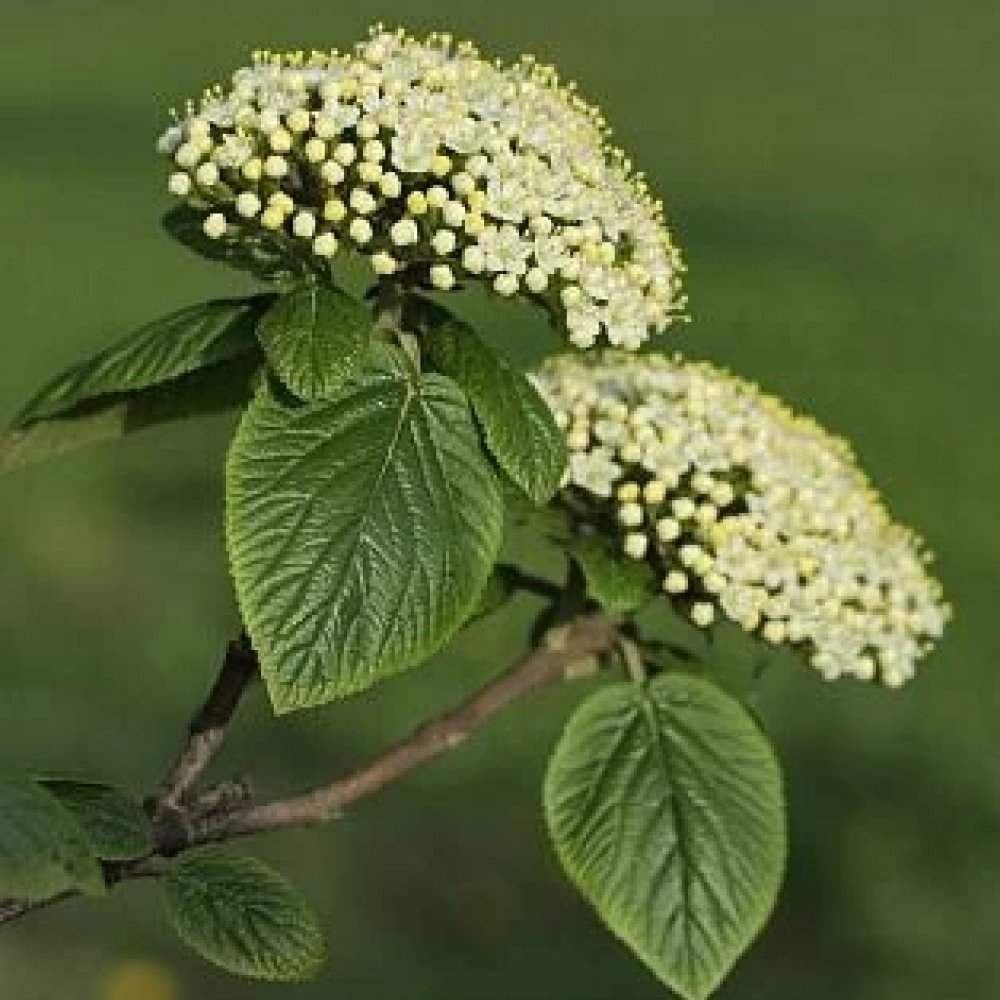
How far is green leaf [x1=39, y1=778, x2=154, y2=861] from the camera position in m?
2.34

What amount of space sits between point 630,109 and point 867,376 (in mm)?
5085

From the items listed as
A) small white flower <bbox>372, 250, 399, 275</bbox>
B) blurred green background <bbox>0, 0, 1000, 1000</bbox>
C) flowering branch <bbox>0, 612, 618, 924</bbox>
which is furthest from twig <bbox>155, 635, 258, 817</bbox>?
blurred green background <bbox>0, 0, 1000, 1000</bbox>

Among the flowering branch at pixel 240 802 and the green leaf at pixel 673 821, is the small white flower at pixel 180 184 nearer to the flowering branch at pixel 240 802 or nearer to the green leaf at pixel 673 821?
the flowering branch at pixel 240 802

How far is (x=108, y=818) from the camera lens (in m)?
2.38

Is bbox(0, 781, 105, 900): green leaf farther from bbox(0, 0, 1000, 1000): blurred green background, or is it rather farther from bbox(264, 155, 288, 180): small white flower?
bbox(0, 0, 1000, 1000): blurred green background

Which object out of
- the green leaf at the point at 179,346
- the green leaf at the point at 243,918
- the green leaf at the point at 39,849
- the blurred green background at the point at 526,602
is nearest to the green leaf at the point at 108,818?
the green leaf at the point at 243,918

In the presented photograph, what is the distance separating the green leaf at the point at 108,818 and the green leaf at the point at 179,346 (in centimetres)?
34

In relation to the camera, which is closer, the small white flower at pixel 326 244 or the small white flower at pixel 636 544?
the small white flower at pixel 326 244

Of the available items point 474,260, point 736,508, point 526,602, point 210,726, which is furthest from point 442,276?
point 526,602

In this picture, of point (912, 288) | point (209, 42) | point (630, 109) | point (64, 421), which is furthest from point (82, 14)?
point (64, 421)

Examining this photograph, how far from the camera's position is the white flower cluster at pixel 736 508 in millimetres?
2793

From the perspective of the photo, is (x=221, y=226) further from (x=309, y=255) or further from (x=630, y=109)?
(x=630, y=109)

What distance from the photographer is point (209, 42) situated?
1788 centimetres

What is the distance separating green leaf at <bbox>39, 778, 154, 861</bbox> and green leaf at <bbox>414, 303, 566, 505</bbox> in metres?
0.39
